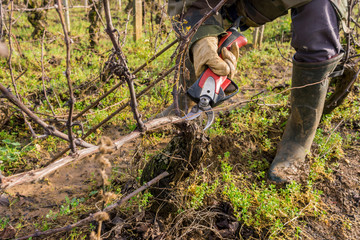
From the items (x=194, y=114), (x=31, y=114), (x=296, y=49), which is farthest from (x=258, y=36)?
(x=31, y=114)

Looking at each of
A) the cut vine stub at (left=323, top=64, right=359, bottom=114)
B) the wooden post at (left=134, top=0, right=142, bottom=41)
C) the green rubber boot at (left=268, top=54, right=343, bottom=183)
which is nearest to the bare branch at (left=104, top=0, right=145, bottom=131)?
the green rubber boot at (left=268, top=54, right=343, bottom=183)

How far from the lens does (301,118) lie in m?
2.21

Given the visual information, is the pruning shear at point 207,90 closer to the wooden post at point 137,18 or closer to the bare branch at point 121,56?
the bare branch at point 121,56

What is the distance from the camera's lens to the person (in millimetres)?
1872

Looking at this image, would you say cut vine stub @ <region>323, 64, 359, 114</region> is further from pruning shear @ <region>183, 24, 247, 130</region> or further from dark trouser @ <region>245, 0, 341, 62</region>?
pruning shear @ <region>183, 24, 247, 130</region>

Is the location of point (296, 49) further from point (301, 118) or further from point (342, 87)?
point (342, 87)

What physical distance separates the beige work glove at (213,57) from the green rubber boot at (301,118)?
1.99 ft

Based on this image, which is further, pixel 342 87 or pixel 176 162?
pixel 342 87

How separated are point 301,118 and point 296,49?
583 mm

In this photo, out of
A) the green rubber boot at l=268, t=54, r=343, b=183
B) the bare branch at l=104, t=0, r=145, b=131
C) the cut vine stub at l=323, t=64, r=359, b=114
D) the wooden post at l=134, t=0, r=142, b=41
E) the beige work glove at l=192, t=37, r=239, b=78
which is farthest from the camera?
the wooden post at l=134, t=0, r=142, b=41

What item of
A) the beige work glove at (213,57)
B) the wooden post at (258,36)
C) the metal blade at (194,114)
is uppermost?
the beige work glove at (213,57)

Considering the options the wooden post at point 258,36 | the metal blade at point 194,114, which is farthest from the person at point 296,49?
the wooden post at point 258,36

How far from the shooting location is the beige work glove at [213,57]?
5.87 ft

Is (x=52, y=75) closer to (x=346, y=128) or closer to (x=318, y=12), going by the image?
(x=318, y=12)
